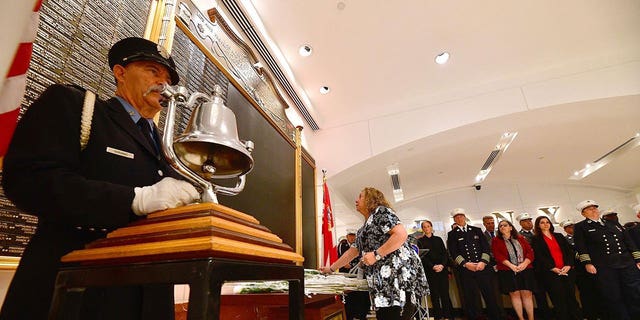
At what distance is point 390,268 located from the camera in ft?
6.61

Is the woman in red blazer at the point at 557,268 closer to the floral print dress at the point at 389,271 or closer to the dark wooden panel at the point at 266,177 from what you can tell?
the floral print dress at the point at 389,271

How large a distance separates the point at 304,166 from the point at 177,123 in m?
2.37

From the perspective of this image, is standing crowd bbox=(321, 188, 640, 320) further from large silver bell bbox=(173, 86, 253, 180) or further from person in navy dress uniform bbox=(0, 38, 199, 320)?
person in navy dress uniform bbox=(0, 38, 199, 320)

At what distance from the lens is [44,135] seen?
620mm

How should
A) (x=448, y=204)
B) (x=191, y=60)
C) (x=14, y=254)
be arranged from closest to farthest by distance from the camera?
1. (x=14, y=254)
2. (x=191, y=60)
3. (x=448, y=204)

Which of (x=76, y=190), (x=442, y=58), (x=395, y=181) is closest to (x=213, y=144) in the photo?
(x=76, y=190)

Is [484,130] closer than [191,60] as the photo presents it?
No

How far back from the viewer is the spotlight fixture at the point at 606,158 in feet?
22.2

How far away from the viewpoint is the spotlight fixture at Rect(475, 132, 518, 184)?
632 cm

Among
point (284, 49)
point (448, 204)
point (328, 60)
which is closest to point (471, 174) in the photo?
point (448, 204)

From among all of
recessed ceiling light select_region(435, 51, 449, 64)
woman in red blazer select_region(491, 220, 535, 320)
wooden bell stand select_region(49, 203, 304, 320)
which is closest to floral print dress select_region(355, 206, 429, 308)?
wooden bell stand select_region(49, 203, 304, 320)

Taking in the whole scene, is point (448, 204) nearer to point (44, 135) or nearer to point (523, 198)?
point (523, 198)

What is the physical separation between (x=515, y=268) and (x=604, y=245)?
3.59 ft

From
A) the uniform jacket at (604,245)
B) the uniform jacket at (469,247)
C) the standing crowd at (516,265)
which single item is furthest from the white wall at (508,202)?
the uniform jacket at (604,245)
